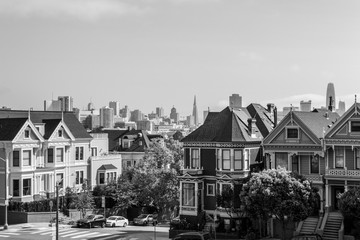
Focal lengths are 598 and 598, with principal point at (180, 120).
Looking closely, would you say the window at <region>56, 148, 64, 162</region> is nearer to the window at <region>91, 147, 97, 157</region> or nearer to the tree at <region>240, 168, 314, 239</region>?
the window at <region>91, 147, 97, 157</region>

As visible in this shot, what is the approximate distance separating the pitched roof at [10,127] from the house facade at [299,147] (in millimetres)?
30068

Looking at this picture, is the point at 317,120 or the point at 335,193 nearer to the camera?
the point at 335,193

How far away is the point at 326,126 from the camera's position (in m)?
55.9

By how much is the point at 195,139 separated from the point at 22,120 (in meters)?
23.3

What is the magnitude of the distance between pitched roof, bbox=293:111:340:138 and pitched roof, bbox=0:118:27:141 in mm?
32768

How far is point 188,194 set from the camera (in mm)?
57625

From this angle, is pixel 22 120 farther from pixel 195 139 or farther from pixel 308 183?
pixel 308 183

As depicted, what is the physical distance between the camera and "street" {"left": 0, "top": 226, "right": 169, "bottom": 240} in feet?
179

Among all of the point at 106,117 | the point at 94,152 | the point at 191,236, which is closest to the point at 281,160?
the point at 191,236

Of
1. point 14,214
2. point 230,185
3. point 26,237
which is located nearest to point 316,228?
point 230,185

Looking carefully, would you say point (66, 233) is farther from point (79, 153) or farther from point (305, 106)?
point (305, 106)

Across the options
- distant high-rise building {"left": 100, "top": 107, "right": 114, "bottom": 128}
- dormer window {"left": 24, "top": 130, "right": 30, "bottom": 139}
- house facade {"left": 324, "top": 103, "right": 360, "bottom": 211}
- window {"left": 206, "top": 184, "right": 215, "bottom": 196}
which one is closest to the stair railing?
house facade {"left": 324, "top": 103, "right": 360, "bottom": 211}

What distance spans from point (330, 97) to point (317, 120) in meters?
10.5

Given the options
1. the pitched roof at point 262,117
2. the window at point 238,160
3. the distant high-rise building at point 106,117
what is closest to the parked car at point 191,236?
the window at point 238,160
